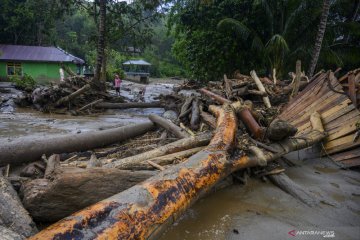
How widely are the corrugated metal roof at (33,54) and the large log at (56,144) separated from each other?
24.9 metres

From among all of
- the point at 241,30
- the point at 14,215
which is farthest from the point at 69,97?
the point at 14,215

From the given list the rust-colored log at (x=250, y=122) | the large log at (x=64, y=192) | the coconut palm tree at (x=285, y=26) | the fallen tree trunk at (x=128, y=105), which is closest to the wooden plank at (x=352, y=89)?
the rust-colored log at (x=250, y=122)

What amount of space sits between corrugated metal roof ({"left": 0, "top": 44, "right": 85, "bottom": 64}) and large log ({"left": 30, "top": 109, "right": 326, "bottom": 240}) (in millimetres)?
27654

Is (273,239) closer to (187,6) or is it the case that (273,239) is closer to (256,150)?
(256,150)

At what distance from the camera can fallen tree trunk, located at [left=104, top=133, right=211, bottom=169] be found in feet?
11.6

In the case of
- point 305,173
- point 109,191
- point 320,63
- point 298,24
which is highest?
point 298,24

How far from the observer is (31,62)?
27969 mm

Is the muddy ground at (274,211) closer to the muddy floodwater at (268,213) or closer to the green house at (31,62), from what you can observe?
the muddy floodwater at (268,213)

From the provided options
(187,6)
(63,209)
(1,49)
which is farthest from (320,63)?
(1,49)

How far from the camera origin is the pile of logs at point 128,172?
2.08m

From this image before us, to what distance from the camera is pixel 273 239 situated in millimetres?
2617

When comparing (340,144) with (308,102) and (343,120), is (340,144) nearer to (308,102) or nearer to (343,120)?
(343,120)

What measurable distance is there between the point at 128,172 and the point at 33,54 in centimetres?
2917

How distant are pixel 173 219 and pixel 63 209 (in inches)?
36.4
